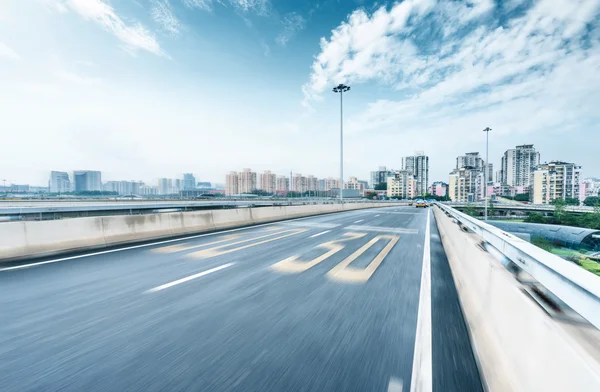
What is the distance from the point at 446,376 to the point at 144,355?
317 cm

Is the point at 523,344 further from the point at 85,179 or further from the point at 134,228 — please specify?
the point at 85,179

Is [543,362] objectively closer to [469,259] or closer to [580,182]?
[469,259]

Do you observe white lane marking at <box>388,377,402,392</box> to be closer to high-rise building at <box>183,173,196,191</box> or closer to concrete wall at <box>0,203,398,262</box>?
concrete wall at <box>0,203,398,262</box>

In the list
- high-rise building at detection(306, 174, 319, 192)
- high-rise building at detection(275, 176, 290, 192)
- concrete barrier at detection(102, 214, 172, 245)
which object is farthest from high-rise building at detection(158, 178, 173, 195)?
concrete barrier at detection(102, 214, 172, 245)

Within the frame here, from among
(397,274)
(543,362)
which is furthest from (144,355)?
(397,274)

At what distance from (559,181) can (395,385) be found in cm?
19630

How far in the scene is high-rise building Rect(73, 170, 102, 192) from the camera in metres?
113

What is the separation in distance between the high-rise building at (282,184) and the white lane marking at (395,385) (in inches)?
6309

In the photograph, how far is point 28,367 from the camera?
2.62 metres

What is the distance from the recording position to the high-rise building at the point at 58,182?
10373cm

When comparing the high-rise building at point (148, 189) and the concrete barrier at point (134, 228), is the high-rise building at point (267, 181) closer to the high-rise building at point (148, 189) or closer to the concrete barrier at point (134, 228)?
the high-rise building at point (148, 189)

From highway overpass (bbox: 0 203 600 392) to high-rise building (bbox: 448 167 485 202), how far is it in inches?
8003

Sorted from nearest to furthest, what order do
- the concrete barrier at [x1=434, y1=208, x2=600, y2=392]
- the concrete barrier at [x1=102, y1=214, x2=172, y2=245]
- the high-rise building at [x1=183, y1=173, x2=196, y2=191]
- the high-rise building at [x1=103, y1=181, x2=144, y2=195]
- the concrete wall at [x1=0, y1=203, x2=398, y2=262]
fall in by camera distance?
the concrete barrier at [x1=434, y1=208, x2=600, y2=392] → the concrete wall at [x1=0, y1=203, x2=398, y2=262] → the concrete barrier at [x1=102, y1=214, x2=172, y2=245] → the high-rise building at [x1=103, y1=181, x2=144, y2=195] → the high-rise building at [x1=183, y1=173, x2=196, y2=191]

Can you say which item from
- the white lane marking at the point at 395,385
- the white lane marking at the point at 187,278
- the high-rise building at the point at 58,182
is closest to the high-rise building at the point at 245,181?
the high-rise building at the point at 58,182
